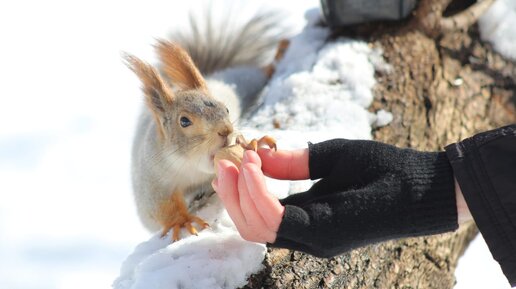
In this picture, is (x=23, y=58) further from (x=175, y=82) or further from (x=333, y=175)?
(x=333, y=175)

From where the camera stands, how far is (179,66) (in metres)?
1.58

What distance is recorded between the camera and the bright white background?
9.39 ft

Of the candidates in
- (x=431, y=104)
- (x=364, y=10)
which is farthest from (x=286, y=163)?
(x=364, y=10)

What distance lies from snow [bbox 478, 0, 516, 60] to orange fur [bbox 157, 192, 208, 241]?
42.6 inches

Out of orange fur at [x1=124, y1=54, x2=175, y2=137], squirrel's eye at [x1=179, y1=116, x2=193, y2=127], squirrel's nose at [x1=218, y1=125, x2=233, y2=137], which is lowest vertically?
squirrel's nose at [x1=218, y1=125, x2=233, y2=137]

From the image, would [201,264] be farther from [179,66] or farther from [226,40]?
[226,40]

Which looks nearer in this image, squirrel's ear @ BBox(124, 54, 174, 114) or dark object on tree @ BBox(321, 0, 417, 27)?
squirrel's ear @ BBox(124, 54, 174, 114)

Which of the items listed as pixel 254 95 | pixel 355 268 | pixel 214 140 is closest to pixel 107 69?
pixel 254 95

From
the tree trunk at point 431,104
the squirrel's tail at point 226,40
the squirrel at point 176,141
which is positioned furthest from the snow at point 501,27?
the squirrel at point 176,141

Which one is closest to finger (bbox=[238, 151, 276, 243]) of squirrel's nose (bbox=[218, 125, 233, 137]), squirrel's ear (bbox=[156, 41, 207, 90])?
squirrel's nose (bbox=[218, 125, 233, 137])

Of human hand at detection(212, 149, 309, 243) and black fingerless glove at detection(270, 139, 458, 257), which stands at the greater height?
human hand at detection(212, 149, 309, 243)

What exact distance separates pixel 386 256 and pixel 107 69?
252 cm

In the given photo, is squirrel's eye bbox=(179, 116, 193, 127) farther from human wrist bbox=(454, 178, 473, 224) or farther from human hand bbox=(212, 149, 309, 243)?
human wrist bbox=(454, 178, 473, 224)

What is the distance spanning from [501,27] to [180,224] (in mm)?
1228
